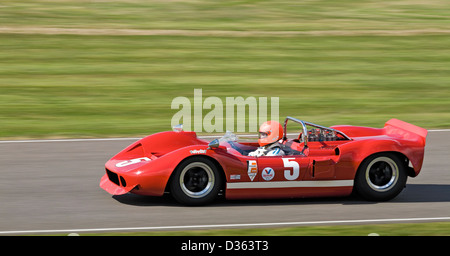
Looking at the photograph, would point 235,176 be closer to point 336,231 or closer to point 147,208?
point 147,208

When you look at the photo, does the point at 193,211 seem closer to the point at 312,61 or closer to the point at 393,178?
the point at 393,178

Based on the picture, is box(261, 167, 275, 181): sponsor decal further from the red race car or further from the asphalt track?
the asphalt track

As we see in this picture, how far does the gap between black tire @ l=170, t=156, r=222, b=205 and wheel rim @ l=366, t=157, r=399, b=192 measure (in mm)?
1834

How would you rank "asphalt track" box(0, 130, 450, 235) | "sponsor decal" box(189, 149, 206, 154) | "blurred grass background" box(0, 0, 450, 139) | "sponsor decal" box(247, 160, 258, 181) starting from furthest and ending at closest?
1. "blurred grass background" box(0, 0, 450, 139)
2. "sponsor decal" box(247, 160, 258, 181)
3. "sponsor decal" box(189, 149, 206, 154)
4. "asphalt track" box(0, 130, 450, 235)

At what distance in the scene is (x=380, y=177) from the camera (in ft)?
26.9

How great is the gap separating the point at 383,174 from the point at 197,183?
2.23m

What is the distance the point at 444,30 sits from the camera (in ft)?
76.6

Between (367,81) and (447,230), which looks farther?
(367,81)

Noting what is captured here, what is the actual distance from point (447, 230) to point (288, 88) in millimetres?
9790

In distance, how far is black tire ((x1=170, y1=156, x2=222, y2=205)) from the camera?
25.2 feet

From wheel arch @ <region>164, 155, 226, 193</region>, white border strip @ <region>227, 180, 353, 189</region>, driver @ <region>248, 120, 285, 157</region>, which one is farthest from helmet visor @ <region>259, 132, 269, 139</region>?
wheel arch @ <region>164, 155, 226, 193</region>

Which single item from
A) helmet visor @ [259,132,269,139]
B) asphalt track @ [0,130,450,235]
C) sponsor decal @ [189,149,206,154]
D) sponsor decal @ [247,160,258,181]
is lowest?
asphalt track @ [0,130,450,235]
